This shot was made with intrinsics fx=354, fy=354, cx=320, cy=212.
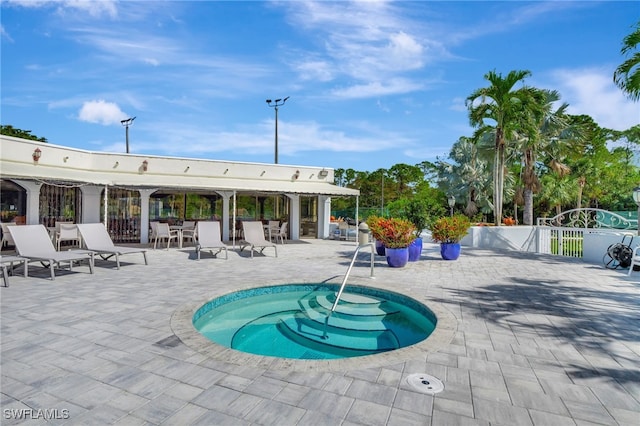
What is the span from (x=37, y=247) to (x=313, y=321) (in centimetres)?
787

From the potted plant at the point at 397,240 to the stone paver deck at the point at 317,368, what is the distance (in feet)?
10.3

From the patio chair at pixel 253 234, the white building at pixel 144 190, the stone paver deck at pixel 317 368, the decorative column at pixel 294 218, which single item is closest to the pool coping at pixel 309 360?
the stone paver deck at pixel 317 368

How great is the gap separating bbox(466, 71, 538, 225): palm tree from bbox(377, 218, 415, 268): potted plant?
8.49m

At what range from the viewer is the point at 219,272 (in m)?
9.67

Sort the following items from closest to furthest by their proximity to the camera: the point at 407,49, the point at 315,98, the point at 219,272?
the point at 219,272, the point at 407,49, the point at 315,98

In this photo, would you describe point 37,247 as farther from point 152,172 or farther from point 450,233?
point 450,233

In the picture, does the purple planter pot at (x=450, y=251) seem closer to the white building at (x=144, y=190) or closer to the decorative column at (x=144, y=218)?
the white building at (x=144, y=190)

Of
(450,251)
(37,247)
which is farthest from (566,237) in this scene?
(37,247)

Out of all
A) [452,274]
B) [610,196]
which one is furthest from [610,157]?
[452,274]

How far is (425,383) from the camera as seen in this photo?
136 inches

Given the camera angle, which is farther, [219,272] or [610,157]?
[610,157]

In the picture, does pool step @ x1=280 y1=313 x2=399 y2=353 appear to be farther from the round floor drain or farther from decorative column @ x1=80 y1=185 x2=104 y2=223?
decorative column @ x1=80 y1=185 x2=104 y2=223

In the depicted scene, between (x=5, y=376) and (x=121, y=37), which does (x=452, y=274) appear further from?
(x=121, y=37)

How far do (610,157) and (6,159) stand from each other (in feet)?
156
